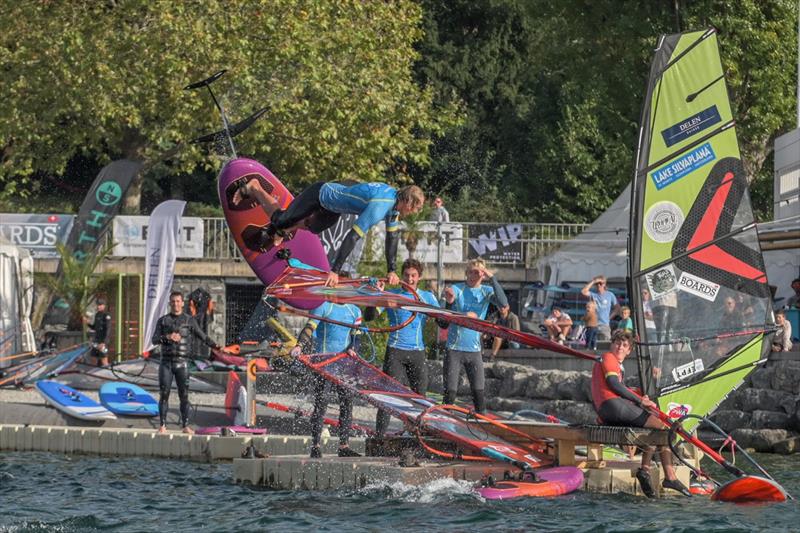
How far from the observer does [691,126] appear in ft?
43.1

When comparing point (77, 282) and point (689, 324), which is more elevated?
point (77, 282)

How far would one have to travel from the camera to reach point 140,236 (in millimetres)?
30328

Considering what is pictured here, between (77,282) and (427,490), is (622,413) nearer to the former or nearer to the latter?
(427,490)

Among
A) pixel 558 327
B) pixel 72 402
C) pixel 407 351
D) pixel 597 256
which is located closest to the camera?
pixel 407 351

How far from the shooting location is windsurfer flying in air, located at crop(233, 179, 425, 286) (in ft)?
41.7

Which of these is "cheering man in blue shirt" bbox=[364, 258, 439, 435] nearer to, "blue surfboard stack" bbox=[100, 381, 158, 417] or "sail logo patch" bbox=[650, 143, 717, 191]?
"sail logo patch" bbox=[650, 143, 717, 191]

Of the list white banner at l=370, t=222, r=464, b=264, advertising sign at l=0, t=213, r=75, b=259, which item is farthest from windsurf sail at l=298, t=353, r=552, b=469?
advertising sign at l=0, t=213, r=75, b=259

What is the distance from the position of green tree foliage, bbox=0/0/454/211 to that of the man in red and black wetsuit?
19.1 meters

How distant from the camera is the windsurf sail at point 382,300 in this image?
40.3 feet

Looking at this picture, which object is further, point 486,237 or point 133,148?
point 133,148

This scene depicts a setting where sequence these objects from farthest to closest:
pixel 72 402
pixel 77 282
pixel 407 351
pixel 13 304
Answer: pixel 77 282 < pixel 13 304 < pixel 72 402 < pixel 407 351

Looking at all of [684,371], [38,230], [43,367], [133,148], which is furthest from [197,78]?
[684,371]

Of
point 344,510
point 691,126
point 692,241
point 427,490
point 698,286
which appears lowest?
Answer: point 344,510

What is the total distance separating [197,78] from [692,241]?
19875mm
